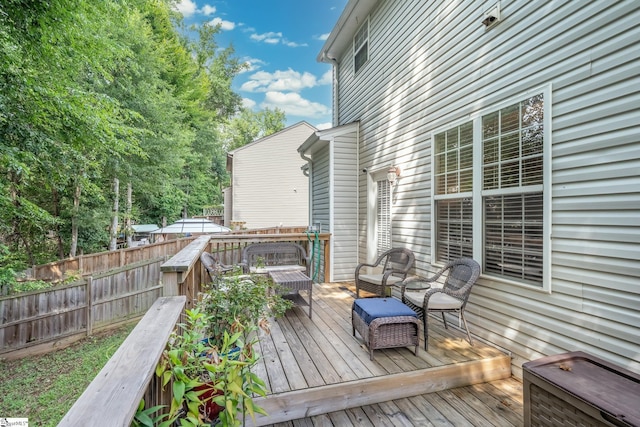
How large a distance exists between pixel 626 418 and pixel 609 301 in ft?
3.30

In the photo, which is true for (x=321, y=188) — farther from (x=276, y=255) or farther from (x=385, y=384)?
(x=385, y=384)

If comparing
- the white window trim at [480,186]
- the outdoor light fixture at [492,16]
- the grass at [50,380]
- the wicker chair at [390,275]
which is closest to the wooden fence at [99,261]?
the grass at [50,380]

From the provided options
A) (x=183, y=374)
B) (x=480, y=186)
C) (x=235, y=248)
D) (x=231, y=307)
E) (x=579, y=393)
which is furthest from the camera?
(x=235, y=248)

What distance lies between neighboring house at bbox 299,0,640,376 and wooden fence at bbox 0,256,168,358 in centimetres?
503

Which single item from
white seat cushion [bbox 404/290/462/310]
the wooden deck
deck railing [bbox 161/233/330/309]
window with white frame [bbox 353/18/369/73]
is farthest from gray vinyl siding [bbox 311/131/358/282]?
the wooden deck

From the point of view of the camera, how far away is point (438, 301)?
123 inches

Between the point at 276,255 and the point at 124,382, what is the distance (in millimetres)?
4432

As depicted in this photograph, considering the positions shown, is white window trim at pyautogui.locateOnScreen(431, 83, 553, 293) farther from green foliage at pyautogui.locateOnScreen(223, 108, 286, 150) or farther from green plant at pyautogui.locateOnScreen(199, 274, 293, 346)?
green foliage at pyautogui.locateOnScreen(223, 108, 286, 150)

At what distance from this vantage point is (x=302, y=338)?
325cm

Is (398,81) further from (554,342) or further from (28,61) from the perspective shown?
(28,61)

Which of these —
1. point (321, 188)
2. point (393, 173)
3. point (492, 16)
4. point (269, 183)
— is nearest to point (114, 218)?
point (269, 183)

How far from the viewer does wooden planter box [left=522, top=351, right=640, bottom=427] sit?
1.52m

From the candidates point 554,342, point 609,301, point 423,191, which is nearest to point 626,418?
point 609,301

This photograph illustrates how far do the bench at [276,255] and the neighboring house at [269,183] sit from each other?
10529 millimetres
